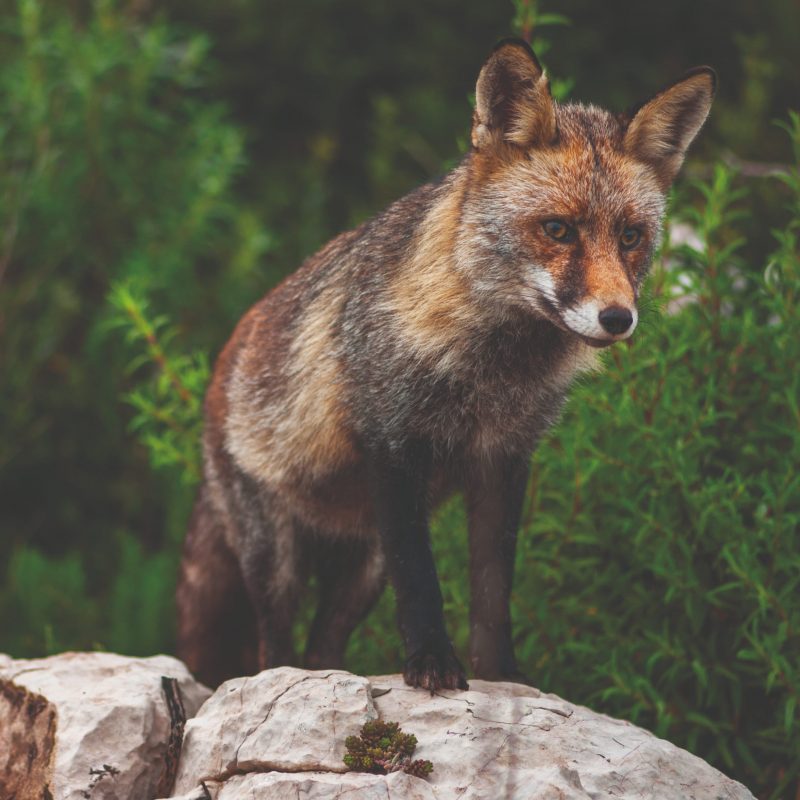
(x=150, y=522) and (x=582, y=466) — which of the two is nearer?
(x=582, y=466)

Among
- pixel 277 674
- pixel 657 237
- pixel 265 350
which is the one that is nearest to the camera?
pixel 277 674

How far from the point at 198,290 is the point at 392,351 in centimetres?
387

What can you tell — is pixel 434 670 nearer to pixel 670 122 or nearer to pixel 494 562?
pixel 494 562

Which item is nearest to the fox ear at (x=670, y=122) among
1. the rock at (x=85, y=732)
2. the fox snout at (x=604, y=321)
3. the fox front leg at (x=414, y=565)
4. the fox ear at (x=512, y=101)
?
the fox ear at (x=512, y=101)

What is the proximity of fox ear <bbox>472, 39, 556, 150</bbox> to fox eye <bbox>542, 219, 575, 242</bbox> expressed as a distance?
1.06 ft

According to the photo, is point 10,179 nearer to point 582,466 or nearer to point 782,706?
point 582,466

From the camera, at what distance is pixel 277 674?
3562 mm

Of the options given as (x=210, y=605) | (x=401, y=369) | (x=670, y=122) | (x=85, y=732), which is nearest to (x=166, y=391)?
(x=210, y=605)

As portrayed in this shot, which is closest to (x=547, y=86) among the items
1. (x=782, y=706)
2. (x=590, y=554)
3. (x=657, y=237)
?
(x=657, y=237)

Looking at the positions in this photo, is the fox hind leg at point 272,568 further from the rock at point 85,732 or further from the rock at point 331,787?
the rock at point 331,787

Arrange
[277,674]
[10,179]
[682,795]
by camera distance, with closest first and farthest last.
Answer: [682,795], [277,674], [10,179]

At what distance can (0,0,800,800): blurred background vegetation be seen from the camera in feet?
14.1

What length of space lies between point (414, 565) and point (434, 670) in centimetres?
36

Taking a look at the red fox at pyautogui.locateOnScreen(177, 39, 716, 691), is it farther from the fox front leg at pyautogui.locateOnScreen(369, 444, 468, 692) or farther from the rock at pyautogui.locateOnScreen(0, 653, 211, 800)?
the rock at pyautogui.locateOnScreen(0, 653, 211, 800)
